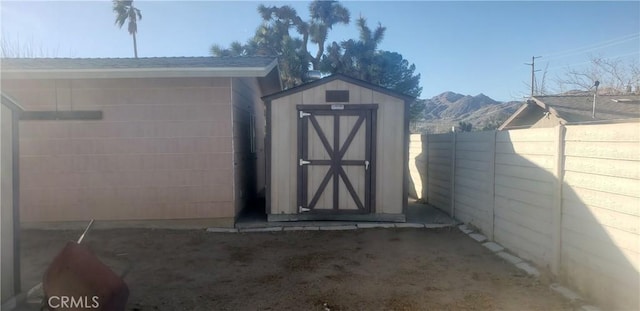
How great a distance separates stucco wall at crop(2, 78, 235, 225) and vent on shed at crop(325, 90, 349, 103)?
1.63 metres

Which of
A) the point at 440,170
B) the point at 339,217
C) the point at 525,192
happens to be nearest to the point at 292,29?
the point at 440,170

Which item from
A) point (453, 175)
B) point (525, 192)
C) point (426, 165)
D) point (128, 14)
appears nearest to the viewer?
point (525, 192)

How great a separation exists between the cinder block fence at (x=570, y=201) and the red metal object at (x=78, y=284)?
3934mm

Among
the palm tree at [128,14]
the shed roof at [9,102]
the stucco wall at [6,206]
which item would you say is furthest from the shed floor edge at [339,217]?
the palm tree at [128,14]

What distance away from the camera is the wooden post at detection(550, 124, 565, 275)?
161 inches

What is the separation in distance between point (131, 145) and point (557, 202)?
19.8 feet

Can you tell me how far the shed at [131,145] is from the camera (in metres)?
6.44

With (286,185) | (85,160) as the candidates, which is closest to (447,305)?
(286,185)

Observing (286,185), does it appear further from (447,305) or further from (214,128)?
(447,305)

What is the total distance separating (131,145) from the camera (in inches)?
260

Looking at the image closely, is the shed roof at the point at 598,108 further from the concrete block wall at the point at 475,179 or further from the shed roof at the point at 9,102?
the shed roof at the point at 9,102

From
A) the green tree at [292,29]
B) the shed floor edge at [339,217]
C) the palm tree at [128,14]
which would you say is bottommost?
the shed floor edge at [339,217]

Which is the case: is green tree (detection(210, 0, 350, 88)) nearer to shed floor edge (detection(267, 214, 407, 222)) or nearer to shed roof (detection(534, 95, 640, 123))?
shed roof (detection(534, 95, 640, 123))

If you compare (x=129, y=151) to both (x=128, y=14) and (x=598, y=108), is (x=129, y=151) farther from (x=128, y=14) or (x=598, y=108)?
(x=128, y=14)
